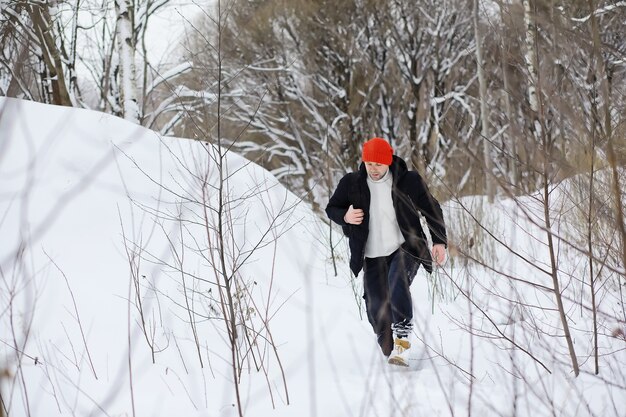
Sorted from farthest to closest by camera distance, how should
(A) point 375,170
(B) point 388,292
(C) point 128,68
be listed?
(C) point 128,68 < (A) point 375,170 < (B) point 388,292

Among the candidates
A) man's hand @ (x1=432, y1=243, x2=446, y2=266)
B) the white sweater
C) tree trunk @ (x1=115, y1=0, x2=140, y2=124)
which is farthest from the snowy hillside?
tree trunk @ (x1=115, y1=0, x2=140, y2=124)

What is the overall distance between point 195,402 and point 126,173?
10.2 ft

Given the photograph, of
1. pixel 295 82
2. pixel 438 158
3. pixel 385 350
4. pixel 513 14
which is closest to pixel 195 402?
pixel 385 350

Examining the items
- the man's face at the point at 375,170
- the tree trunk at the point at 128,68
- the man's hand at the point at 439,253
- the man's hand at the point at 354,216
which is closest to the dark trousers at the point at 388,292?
the man's hand at the point at 439,253

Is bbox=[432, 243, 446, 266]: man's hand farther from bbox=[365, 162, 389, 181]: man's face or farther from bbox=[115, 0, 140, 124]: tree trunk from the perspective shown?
bbox=[115, 0, 140, 124]: tree trunk

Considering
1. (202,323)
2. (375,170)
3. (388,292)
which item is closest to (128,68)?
(202,323)

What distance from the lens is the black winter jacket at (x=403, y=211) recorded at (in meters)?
3.63

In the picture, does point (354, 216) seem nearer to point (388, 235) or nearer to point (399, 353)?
point (388, 235)

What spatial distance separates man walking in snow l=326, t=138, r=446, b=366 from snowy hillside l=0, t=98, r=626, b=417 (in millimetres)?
285

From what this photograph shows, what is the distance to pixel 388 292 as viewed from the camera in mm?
3570

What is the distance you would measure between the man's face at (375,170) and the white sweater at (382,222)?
1.7 inches

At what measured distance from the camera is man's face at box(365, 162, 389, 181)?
12.0 ft

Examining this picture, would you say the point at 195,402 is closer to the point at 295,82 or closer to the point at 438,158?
the point at 438,158

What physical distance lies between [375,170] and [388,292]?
2.44 feet
